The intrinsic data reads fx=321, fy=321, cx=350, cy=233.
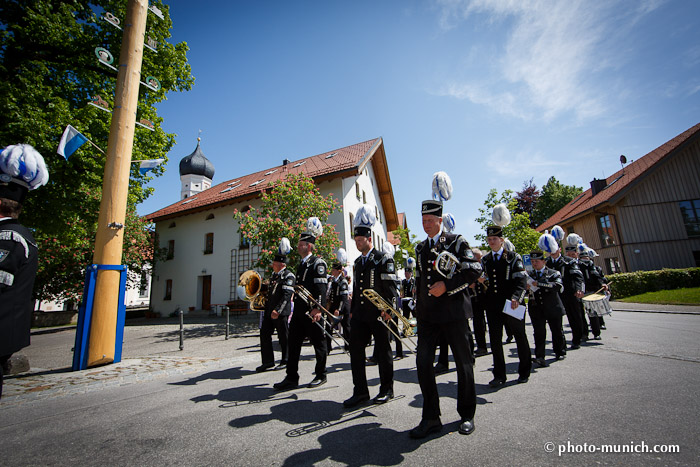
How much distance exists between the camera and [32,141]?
9648 mm

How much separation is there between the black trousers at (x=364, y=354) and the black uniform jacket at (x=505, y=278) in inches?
76.9

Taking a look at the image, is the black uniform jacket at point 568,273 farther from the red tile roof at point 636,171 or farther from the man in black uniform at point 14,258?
the red tile roof at point 636,171

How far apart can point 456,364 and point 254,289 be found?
4.70 meters

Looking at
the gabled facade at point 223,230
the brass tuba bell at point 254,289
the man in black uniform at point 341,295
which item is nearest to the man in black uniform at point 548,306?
the man in black uniform at point 341,295

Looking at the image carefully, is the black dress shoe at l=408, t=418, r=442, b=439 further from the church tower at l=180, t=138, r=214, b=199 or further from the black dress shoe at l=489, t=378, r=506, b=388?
the church tower at l=180, t=138, r=214, b=199

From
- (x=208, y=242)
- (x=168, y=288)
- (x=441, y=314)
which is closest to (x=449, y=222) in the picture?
(x=441, y=314)

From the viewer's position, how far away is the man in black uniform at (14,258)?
8.10 ft

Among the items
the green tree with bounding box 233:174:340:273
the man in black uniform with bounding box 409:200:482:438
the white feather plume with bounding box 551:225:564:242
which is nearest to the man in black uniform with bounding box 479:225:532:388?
the man in black uniform with bounding box 409:200:482:438

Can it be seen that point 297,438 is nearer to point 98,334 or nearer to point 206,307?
point 98,334

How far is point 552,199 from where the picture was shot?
45.5 metres

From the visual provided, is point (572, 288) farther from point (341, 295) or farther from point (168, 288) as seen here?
point (168, 288)

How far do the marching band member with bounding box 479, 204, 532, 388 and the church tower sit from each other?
44147 millimetres

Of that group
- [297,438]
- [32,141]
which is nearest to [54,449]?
[297,438]

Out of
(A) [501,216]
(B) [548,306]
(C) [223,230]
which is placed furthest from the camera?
(C) [223,230]
